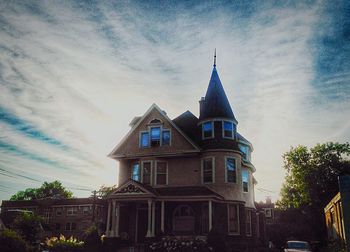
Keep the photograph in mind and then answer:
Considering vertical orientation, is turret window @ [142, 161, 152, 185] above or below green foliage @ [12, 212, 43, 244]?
above

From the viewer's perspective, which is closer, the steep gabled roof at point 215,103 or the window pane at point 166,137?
the steep gabled roof at point 215,103

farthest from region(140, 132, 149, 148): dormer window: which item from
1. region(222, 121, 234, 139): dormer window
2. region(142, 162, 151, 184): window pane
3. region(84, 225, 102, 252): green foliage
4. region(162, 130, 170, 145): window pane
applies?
region(84, 225, 102, 252): green foliage

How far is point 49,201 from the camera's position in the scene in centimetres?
6638

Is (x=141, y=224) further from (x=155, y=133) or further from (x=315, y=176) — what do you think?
(x=315, y=176)

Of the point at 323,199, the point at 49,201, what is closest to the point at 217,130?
the point at 323,199

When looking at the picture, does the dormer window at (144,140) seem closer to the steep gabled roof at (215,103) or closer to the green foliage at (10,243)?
the steep gabled roof at (215,103)

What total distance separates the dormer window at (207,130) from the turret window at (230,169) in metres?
2.51

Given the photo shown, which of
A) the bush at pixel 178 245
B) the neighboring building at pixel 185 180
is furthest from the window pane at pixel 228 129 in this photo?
the bush at pixel 178 245

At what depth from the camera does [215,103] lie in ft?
95.5

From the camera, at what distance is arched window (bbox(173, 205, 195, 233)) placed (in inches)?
1028

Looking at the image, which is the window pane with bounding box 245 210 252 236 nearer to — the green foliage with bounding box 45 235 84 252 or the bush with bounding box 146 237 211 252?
the bush with bounding box 146 237 211 252

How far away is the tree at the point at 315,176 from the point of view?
4219 cm

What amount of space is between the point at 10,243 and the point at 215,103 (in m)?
18.8

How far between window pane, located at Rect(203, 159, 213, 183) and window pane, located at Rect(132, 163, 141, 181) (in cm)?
567
